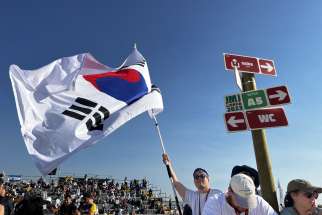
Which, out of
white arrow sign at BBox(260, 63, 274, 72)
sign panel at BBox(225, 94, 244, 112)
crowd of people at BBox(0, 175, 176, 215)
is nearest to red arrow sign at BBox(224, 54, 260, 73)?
white arrow sign at BBox(260, 63, 274, 72)

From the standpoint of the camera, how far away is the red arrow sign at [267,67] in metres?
A: 6.77

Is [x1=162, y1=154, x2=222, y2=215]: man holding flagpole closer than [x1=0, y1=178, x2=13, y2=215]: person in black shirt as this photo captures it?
Yes

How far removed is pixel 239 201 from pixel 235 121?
3257 mm

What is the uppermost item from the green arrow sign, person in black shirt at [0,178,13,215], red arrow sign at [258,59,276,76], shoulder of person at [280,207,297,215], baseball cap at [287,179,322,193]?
red arrow sign at [258,59,276,76]

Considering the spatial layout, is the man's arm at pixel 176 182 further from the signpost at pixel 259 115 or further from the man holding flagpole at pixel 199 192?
the signpost at pixel 259 115

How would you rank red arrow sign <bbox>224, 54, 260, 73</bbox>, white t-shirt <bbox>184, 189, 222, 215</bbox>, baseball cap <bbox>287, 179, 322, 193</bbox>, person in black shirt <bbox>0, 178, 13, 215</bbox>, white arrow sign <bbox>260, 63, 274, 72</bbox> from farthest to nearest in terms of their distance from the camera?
white arrow sign <bbox>260, 63, 274, 72</bbox>, person in black shirt <bbox>0, 178, 13, 215</bbox>, red arrow sign <bbox>224, 54, 260, 73</bbox>, white t-shirt <bbox>184, 189, 222, 215</bbox>, baseball cap <bbox>287, 179, 322, 193</bbox>

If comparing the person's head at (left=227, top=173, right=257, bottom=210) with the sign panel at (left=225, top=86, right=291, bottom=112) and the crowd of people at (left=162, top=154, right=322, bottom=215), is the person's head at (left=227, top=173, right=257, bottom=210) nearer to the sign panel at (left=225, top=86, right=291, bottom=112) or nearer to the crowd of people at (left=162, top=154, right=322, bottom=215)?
the crowd of people at (left=162, top=154, right=322, bottom=215)

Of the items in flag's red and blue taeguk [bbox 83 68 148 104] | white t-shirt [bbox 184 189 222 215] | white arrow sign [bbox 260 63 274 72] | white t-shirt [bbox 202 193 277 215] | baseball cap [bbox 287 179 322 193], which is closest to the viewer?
white t-shirt [bbox 202 193 277 215]

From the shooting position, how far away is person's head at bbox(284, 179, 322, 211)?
12.2 feet

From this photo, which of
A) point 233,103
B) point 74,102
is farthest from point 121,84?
point 233,103

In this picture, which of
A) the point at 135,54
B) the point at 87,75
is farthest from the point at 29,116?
the point at 135,54

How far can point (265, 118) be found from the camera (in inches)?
243

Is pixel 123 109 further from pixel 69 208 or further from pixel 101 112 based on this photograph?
pixel 69 208

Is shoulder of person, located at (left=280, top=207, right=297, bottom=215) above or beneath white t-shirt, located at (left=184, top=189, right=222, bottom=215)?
beneath
